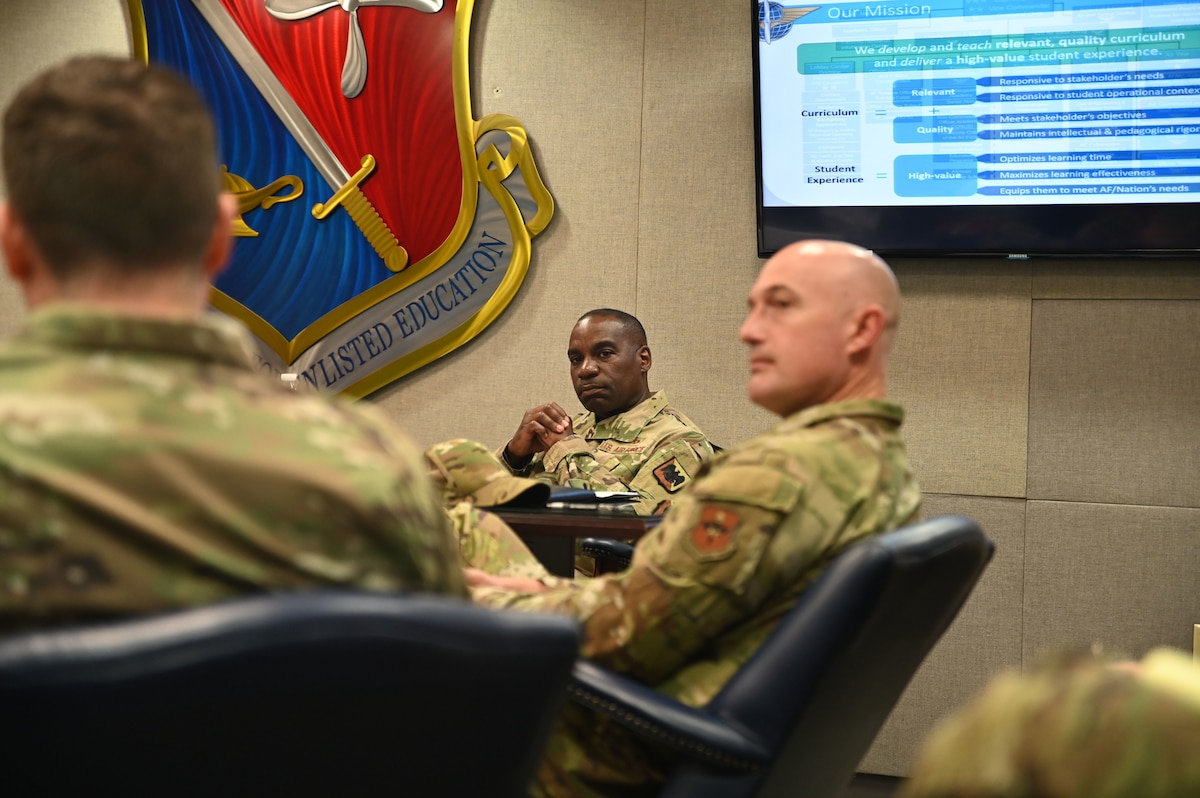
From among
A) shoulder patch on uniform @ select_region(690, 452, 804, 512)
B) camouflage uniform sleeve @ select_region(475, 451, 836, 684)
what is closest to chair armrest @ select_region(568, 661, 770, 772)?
camouflage uniform sleeve @ select_region(475, 451, 836, 684)

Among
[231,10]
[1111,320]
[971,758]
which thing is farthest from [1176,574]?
[231,10]

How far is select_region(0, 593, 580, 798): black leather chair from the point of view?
0.73 metres

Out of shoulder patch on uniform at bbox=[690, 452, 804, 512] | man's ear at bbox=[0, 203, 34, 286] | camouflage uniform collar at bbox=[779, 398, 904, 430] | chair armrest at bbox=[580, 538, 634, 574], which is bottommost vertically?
chair armrest at bbox=[580, 538, 634, 574]

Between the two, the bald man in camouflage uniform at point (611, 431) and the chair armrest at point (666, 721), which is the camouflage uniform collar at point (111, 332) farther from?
the bald man in camouflage uniform at point (611, 431)

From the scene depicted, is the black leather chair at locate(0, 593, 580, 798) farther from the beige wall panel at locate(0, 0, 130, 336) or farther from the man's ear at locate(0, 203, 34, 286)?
the beige wall panel at locate(0, 0, 130, 336)

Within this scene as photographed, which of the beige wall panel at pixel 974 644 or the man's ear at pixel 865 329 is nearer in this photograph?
the man's ear at pixel 865 329

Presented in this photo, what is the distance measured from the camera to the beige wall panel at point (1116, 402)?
3637 mm

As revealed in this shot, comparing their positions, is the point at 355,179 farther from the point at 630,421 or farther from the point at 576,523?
the point at 576,523

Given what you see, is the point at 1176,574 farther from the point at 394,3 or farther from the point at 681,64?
the point at 394,3

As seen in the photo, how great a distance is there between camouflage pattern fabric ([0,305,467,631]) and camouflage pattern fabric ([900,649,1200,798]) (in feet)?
1.69

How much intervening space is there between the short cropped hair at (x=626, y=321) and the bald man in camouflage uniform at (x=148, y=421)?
9.31ft

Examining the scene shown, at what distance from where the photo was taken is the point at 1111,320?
145 inches

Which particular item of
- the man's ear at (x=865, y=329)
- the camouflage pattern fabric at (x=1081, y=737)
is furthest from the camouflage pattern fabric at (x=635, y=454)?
the camouflage pattern fabric at (x=1081, y=737)

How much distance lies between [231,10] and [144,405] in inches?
157
